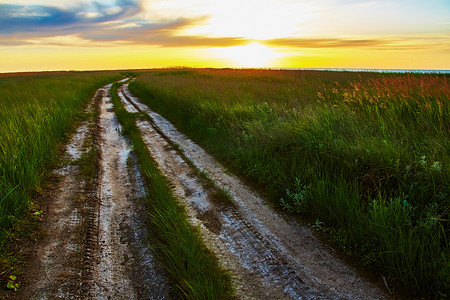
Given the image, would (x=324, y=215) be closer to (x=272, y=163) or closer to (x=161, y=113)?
(x=272, y=163)

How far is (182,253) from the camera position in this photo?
117 inches

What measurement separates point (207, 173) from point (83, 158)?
9.62 feet

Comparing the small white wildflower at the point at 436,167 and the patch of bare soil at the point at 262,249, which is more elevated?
the small white wildflower at the point at 436,167

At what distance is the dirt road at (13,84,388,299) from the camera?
260 cm

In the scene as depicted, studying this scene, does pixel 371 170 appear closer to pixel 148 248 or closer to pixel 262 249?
pixel 262 249

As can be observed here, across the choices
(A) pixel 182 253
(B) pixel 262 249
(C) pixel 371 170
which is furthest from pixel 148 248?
(C) pixel 371 170

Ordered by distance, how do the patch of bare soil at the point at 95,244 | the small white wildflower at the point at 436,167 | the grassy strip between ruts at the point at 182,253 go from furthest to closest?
the small white wildflower at the point at 436,167 < the patch of bare soil at the point at 95,244 < the grassy strip between ruts at the point at 182,253

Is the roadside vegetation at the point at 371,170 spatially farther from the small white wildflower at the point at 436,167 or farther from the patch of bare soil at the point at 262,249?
the patch of bare soil at the point at 262,249

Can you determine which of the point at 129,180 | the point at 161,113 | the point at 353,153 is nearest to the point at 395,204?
the point at 353,153

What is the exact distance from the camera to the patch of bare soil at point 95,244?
8.56 ft

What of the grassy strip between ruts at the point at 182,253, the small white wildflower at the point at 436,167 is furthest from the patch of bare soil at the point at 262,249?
the small white wildflower at the point at 436,167

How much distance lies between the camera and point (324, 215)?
3.64m

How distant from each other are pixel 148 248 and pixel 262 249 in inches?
51.2

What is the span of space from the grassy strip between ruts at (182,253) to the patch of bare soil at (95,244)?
→ 0.48ft
